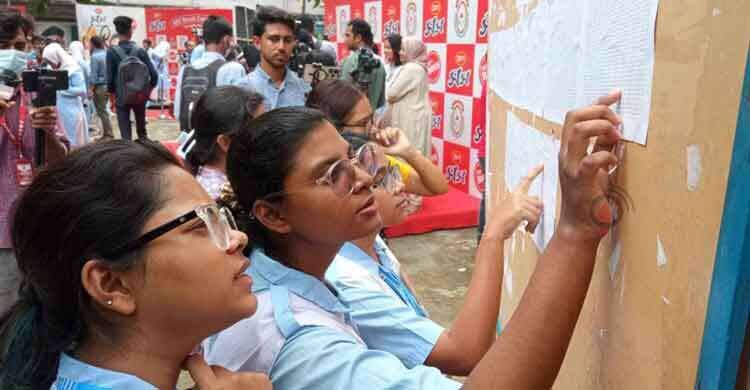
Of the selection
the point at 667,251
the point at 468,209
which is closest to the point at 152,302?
the point at 667,251

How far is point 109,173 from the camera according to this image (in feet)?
2.83

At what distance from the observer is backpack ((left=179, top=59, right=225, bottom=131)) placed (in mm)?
4273

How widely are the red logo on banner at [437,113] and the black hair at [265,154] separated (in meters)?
4.35

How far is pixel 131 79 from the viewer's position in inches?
251

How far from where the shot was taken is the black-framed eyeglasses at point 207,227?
0.84 meters

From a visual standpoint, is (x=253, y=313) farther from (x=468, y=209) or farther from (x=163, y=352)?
(x=468, y=209)

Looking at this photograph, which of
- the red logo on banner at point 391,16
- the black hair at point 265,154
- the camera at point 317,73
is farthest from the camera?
the red logo on banner at point 391,16

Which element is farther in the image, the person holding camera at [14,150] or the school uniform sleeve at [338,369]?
the person holding camera at [14,150]

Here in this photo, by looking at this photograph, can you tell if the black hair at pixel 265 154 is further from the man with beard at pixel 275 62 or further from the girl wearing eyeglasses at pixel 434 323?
the man with beard at pixel 275 62

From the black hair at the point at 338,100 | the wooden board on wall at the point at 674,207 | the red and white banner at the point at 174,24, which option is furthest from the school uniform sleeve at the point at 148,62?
the red and white banner at the point at 174,24

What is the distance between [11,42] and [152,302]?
2.37 m

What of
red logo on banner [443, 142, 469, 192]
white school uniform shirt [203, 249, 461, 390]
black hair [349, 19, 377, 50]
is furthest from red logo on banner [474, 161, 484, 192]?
white school uniform shirt [203, 249, 461, 390]

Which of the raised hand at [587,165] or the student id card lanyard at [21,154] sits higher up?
the raised hand at [587,165]

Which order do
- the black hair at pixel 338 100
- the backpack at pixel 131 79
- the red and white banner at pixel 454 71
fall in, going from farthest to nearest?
the backpack at pixel 131 79 < the red and white banner at pixel 454 71 < the black hair at pixel 338 100
